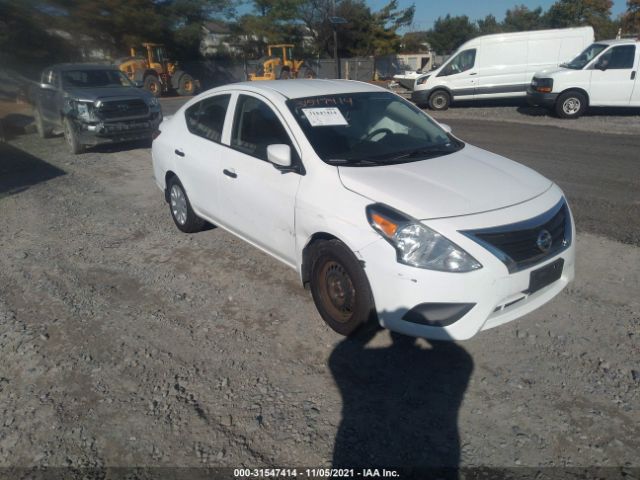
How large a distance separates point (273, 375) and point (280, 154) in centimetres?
154

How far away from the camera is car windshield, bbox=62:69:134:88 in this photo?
11266 millimetres

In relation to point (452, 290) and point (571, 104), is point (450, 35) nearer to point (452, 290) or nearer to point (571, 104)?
point (571, 104)

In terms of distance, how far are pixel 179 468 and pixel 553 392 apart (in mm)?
2131

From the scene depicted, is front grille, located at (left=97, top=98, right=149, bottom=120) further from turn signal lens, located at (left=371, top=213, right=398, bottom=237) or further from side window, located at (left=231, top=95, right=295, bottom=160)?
turn signal lens, located at (left=371, top=213, right=398, bottom=237)

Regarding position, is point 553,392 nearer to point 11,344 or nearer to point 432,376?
point 432,376

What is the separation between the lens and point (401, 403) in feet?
9.60

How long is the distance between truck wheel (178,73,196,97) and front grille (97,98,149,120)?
16.2 metres

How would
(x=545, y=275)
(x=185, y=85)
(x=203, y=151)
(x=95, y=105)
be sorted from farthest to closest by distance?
(x=185, y=85), (x=95, y=105), (x=203, y=151), (x=545, y=275)

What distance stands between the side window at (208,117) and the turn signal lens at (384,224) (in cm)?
209

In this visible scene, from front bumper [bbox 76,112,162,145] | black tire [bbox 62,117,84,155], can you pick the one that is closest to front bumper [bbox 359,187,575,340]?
front bumper [bbox 76,112,162,145]

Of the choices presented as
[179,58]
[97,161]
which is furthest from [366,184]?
[179,58]

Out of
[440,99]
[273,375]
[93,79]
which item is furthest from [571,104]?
[273,375]

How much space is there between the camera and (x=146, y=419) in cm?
288

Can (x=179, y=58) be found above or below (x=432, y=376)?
above
